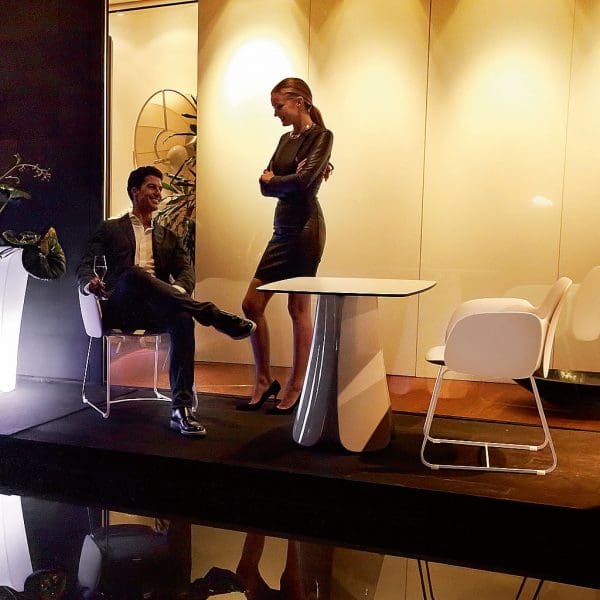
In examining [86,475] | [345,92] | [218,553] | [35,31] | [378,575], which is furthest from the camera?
[35,31]

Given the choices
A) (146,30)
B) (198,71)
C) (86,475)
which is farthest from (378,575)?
(146,30)

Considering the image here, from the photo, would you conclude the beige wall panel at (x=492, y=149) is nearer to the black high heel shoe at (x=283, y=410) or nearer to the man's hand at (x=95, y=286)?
the black high heel shoe at (x=283, y=410)

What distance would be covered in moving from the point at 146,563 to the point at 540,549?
52.5 inches

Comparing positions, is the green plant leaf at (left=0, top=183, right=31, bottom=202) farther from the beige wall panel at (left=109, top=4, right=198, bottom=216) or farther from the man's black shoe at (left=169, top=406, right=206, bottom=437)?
the man's black shoe at (left=169, top=406, right=206, bottom=437)

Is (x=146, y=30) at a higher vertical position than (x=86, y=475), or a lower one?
higher

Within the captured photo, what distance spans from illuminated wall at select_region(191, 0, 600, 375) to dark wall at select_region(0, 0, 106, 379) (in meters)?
0.69

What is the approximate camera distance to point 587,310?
3830 mm

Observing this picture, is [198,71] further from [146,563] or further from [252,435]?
[146,563]

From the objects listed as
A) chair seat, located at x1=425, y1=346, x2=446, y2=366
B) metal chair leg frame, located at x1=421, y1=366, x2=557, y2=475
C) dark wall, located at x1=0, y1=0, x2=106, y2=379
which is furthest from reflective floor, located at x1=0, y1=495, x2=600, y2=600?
dark wall, located at x1=0, y1=0, x2=106, y2=379

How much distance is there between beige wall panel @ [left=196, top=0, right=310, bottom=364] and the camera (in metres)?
4.13

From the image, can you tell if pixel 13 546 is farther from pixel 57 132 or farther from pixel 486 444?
pixel 57 132

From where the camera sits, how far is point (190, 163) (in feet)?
14.0

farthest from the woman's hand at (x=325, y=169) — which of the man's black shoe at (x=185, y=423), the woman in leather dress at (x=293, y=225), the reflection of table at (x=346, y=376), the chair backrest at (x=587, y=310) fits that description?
the chair backrest at (x=587, y=310)

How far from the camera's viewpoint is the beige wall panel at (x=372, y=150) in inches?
159
